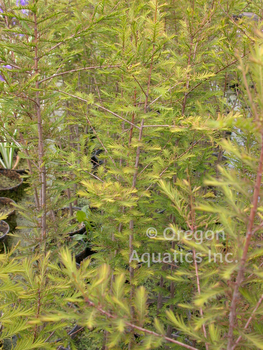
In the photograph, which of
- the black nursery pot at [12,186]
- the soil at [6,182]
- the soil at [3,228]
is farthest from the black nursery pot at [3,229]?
the soil at [6,182]

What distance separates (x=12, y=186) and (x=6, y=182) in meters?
0.13

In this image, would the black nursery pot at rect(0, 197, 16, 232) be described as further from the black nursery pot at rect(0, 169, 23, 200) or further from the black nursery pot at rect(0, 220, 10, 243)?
the black nursery pot at rect(0, 169, 23, 200)

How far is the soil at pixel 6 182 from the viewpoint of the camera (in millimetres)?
3490

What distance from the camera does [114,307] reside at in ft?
2.32

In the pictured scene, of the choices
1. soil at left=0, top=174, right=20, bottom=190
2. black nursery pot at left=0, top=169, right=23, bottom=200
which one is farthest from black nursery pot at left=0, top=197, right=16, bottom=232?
soil at left=0, top=174, right=20, bottom=190

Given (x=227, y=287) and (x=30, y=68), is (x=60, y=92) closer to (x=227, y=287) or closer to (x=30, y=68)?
(x=30, y=68)

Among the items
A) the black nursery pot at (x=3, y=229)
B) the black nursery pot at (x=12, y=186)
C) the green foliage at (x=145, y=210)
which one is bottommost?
the black nursery pot at (x=3, y=229)

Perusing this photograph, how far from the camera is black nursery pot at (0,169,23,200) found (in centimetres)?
338

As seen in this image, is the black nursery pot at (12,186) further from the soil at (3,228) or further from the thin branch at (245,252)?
the thin branch at (245,252)

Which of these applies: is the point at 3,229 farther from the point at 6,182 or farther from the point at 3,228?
the point at 6,182

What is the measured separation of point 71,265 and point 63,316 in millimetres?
117

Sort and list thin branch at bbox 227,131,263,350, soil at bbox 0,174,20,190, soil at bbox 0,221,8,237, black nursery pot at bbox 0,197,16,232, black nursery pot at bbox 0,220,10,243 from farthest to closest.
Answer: soil at bbox 0,174,20,190 → black nursery pot at bbox 0,197,16,232 → soil at bbox 0,221,8,237 → black nursery pot at bbox 0,220,10,243 → thin branch at bbox 227,131,263,350

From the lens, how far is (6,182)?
356cm

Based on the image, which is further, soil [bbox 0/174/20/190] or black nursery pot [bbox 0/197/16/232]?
soil [bbox 0/174/20/190]
